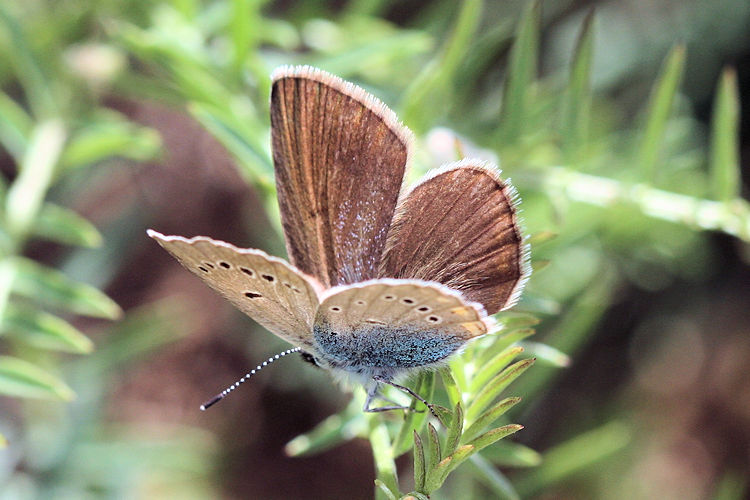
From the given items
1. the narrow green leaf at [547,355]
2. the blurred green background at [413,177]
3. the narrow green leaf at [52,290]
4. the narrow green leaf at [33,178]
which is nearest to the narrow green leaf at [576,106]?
the blurred green background at [413,177]

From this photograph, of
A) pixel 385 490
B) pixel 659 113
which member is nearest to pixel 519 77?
pixel 659 113

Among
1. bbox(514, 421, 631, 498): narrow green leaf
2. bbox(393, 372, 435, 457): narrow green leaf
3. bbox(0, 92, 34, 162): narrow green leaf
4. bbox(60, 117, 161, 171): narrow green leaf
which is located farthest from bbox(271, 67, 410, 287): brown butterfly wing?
bbox(0, 92, 34, 162): narrow green leaf

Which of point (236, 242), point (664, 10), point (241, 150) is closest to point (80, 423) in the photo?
point (236, 242)

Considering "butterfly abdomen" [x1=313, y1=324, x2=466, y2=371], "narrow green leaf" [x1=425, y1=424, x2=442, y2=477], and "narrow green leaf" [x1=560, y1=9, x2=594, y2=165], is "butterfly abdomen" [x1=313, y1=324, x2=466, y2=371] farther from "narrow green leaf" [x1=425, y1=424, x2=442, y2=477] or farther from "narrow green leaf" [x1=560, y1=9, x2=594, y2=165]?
"narrow green leaf" [x1=560, y1=9, x2=594, y2=165]

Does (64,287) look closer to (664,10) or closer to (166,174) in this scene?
(166,174)

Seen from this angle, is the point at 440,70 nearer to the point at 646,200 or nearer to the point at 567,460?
the point at 646,200

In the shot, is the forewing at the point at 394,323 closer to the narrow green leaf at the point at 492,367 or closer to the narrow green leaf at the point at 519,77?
the narrow green leaf at the point at 492,367

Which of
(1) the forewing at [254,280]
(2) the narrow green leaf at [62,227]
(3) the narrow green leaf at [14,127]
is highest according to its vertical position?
(3) the narrow green leaf at [14,127]

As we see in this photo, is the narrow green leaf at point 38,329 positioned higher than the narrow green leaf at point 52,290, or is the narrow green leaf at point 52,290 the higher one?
the narrow green leaf at point 52,290
